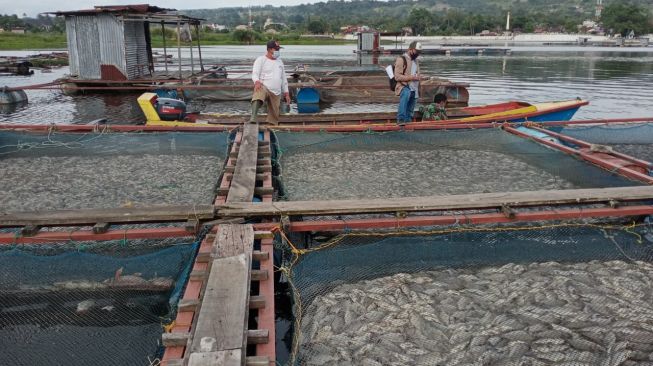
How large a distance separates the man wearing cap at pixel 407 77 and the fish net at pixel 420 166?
2018mm

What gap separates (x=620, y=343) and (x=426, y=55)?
2347 inches

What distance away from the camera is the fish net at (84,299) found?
4.53 meters

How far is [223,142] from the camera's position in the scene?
952cm

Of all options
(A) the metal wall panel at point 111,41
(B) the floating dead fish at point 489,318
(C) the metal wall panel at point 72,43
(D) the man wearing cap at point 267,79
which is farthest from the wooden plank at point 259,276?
(C) the metal wall panel at point 72,43

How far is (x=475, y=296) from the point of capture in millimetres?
4727

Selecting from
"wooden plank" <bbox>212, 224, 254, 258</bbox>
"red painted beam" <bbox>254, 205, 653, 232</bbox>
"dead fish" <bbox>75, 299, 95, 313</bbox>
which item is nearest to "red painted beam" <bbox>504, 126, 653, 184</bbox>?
"red painted beam" <bbox>254, 205, 653, 232</bbox>

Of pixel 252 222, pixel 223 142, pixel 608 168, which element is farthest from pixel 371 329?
pixel 223 142

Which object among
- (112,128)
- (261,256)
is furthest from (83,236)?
(112,128)

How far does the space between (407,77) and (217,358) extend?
9394 millimetres

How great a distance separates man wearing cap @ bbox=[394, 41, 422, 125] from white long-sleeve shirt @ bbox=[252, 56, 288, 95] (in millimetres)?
2783

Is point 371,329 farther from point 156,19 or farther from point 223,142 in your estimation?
point 156,19

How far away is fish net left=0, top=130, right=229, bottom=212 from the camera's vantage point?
24.9 ft

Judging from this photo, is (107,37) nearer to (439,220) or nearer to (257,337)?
(439,220)

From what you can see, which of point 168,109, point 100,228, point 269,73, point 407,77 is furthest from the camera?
point 168,109
